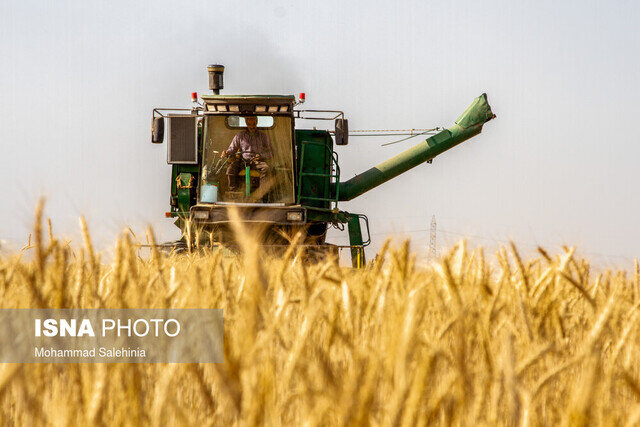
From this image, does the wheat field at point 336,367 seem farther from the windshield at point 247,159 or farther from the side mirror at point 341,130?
the side mirror at point 341,130

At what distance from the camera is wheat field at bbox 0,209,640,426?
89cm

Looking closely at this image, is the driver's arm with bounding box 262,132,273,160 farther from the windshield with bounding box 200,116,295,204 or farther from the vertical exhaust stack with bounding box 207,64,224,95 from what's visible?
the vertical exhaust stack with bounding box 207,64,224,95

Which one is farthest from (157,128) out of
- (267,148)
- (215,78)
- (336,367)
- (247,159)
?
(336,367)

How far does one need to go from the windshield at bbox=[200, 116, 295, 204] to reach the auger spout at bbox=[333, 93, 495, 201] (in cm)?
228

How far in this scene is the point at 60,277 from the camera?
4.19 feet

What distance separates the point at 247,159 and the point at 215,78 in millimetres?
2479

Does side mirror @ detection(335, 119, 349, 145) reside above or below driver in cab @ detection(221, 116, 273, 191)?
above

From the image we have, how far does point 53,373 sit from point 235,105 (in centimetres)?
835

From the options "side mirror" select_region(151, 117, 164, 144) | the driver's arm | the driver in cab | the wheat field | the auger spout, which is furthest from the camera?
the auger spout

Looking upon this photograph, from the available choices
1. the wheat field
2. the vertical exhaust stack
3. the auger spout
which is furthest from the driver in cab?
the wheat field

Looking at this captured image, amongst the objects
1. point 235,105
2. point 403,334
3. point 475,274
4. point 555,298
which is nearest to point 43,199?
point 403,334

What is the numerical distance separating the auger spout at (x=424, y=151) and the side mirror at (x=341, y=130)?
216cm

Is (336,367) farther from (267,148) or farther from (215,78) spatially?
(215,78)

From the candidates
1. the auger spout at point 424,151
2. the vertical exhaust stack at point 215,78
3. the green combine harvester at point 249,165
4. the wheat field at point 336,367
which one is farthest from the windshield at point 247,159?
the wheat field at point 336,367
